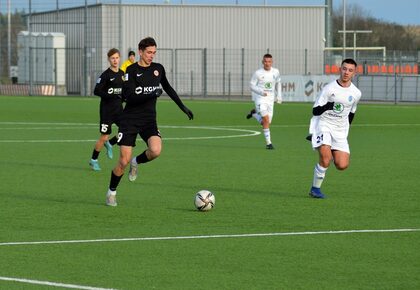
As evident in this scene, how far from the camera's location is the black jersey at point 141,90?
14.7 metres

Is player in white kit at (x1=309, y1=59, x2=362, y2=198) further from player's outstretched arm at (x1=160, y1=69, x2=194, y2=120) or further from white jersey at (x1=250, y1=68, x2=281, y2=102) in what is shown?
white jersey at (x1=250, y1=68, x2=281, y2=102)

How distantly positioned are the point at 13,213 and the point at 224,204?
2767mm

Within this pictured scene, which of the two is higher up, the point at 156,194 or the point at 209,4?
the point at 209,4

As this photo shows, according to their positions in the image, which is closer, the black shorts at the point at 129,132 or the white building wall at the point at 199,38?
the black shorts at the point at 129,132

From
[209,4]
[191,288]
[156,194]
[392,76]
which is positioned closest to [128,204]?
[156,194]

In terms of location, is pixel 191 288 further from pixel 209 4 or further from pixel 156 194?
pixel 209 4

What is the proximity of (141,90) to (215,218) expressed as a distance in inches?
90.2

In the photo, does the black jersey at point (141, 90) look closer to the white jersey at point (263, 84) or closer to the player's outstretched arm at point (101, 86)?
the player's outstretched arm at point (101, 86)

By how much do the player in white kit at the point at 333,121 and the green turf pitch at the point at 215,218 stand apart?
51 centimetres

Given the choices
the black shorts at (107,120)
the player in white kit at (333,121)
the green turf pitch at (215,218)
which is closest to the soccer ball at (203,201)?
the green turf pitch at (215,218)

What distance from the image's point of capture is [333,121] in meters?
15.7

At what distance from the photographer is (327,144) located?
15.6 meters

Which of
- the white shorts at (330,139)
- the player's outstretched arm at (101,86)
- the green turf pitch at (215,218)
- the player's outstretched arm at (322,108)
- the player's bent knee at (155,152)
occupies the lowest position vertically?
the green turf pitch at (215,218)

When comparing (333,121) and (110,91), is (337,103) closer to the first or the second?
(333,121)
